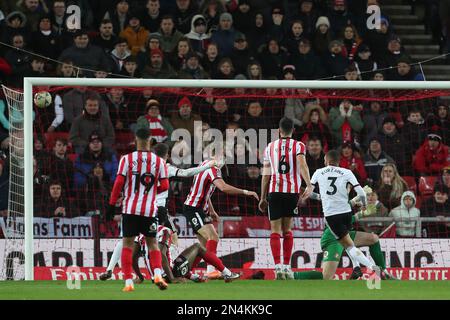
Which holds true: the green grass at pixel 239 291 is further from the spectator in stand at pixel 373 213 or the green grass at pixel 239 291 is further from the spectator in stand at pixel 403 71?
the spectator in stand at pixel 403 71

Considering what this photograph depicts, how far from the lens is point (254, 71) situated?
20.9 metres

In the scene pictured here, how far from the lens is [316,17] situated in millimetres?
23188

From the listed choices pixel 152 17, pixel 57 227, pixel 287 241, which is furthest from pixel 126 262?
pixel 152 17

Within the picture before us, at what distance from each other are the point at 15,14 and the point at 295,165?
6864 mm

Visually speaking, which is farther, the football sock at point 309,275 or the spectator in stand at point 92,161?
the spectator in stand at point 92,161

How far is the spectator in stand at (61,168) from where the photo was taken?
1895 cm

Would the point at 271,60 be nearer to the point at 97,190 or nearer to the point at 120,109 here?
the point at 120,109

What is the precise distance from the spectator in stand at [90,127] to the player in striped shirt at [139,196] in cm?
549

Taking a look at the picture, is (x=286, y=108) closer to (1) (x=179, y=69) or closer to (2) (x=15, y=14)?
(1) (x=179, y=69)

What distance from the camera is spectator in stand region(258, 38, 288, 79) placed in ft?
71.7

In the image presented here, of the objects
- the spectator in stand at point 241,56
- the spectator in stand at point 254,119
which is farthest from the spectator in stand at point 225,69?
the spectator in stand at point 254,119

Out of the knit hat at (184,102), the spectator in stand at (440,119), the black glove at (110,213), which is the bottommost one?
the black glove at (110,213)

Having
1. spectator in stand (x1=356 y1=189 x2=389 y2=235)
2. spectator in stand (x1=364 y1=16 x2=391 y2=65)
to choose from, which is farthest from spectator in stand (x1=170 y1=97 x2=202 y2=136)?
spectator in stand (x1=364 y1=16 x2=391 y2=65)

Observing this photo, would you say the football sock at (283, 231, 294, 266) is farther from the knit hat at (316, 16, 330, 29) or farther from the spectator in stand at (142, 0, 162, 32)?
the knit hat at (316, 16, 330, 29)
